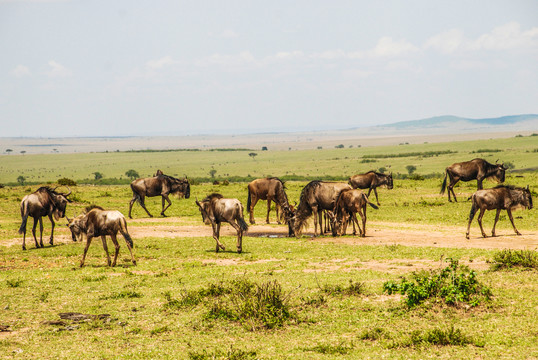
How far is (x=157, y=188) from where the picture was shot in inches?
1378

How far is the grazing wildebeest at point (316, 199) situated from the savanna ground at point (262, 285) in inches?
46.7

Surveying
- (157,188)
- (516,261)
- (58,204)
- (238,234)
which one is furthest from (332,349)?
(157,188)

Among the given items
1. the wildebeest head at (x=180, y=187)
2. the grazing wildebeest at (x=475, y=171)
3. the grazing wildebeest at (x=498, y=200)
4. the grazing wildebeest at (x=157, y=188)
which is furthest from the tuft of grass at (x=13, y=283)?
the grazing wildebeest at (x=475, y=171)

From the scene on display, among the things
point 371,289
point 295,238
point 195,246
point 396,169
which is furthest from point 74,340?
point 396,169

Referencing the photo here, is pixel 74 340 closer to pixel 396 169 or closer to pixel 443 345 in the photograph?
pixel 443 345

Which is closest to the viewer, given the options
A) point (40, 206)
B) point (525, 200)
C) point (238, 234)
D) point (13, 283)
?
point (13, 283)

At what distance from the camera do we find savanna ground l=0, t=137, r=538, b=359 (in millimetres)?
10883

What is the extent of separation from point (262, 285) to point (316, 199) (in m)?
12.5

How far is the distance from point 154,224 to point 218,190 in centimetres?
1655

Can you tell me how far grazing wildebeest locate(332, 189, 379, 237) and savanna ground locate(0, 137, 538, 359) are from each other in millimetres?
855

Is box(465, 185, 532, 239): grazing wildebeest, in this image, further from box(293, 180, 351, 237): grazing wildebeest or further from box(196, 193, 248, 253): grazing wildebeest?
box(196, 193, 248, 253): grazing wildebeest

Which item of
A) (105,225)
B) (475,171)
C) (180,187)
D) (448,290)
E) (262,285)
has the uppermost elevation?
(105,225)

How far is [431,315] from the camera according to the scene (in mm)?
12203

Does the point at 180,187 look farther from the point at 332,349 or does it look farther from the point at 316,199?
the point at 332,349
